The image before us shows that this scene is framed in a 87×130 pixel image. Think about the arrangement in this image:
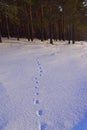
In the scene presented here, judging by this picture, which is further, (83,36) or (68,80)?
(83,36)

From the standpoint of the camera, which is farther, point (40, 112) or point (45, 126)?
point (40, 112)

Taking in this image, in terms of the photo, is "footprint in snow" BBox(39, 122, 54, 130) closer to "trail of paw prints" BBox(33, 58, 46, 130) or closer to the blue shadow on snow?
"trail of paw prints" BBox(33, 58, 46, 130)

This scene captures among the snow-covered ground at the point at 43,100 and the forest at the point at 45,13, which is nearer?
the snow-covered ground at the point at 43,100

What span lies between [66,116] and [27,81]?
2.75 metres

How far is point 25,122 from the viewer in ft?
13.4

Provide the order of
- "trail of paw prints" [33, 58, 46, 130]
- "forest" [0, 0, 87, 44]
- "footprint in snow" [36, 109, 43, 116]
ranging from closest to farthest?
"trail of paw prints" [33, 58, 46, 130]
"footprint in snow" [36, 109, 43, 116]
"forest" [0, 0, 87, 44]

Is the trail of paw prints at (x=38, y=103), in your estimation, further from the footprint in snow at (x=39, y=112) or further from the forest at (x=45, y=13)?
the forest at (x=45, y=13)

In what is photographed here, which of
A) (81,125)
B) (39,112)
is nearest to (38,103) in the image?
(39,112)

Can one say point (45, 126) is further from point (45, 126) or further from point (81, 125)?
point (81, 125)

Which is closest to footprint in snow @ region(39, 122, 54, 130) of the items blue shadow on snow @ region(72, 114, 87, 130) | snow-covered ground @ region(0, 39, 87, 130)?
snow-covered ground @ region(0, 39, 87, 130)

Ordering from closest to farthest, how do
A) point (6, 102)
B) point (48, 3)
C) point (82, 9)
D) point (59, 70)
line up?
point (6, 102) < point (59, 70) < point (48, 3) < point (82, 9)

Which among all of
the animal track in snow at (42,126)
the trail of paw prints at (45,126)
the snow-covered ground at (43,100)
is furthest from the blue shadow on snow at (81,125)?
the animal track in snow at (42,126)

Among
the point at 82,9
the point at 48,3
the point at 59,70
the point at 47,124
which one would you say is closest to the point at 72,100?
the point at 47,124

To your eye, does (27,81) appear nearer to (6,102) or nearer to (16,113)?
(6,102)
